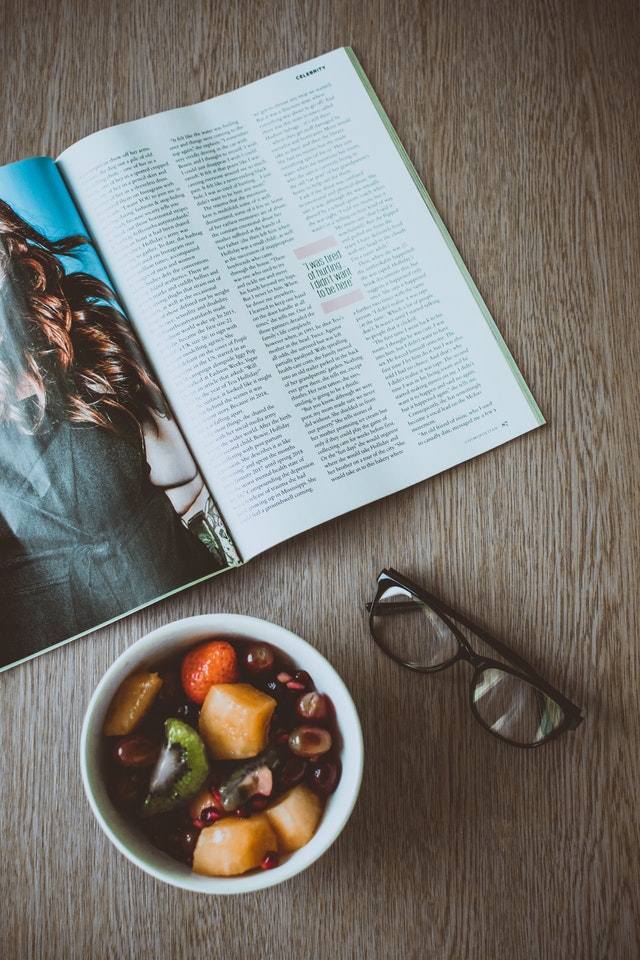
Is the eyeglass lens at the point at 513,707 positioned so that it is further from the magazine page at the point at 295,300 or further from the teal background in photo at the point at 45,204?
the teal background in photo at the point at 45,204

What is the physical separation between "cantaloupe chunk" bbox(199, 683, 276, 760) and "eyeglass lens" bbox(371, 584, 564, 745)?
0.14 meters

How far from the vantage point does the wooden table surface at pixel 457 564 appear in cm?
61

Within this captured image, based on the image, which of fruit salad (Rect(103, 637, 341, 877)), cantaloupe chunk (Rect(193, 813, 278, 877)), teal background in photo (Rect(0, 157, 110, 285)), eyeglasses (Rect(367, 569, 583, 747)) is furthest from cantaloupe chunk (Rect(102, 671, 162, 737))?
teal background in photo (Rect(0, 157, 110, 285))

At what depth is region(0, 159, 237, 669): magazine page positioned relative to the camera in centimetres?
64

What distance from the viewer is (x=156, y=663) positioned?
1.92 ft

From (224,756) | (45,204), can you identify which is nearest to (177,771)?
(224,756)

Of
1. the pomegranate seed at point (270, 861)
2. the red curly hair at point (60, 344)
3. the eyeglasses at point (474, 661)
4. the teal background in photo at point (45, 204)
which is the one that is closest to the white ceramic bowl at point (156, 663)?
the pomegranate seed at point (270, 861)

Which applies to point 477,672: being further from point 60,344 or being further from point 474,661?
point 60,344

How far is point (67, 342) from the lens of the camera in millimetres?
678

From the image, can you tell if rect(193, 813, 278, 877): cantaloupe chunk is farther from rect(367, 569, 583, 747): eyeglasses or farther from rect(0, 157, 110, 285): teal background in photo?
rect(0, 157, 110, 285): teal background in photo

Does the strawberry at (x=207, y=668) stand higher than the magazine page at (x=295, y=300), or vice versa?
the magazine page at (x=295, y=300)

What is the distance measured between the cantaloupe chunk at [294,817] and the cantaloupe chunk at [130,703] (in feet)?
0.42

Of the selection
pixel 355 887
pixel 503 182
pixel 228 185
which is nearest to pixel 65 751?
pixel 355 887

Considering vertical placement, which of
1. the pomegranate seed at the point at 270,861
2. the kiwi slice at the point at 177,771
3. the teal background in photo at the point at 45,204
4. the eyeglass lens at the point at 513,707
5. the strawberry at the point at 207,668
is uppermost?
the teal background in photo at the point at 45,204
